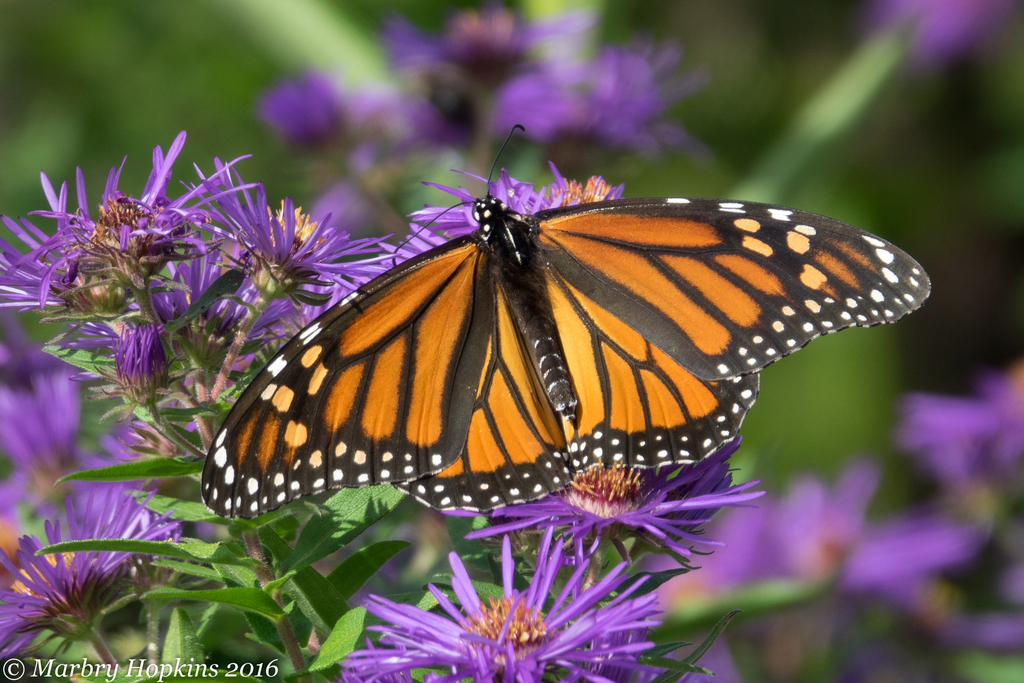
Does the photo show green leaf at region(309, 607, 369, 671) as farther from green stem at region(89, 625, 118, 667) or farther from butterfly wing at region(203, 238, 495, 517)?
green stem at region(89, 625, 118, 667)

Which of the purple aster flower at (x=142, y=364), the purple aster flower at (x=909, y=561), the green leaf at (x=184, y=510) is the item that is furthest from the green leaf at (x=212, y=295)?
the purple aster flower at (x=909, y=561)

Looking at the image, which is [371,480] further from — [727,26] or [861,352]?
[727,26]

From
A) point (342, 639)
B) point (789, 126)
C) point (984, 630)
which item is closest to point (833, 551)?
point (984, 630)

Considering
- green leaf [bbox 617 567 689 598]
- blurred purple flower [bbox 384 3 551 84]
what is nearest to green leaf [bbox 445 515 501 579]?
green leaf [bbox 617 567 689 598]

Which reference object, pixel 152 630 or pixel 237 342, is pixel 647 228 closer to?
pixel 237 342

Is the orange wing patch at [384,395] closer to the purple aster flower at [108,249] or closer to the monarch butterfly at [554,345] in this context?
the monarch butterfly at [554,345]
